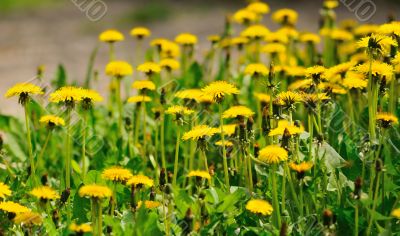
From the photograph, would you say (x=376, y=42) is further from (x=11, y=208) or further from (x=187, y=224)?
(x=11, y=208)

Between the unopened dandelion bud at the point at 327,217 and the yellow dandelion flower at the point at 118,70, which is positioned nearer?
the unopened dandelion bud at the point at 327,217

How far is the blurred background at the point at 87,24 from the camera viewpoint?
637 cm

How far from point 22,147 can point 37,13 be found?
17.0ft

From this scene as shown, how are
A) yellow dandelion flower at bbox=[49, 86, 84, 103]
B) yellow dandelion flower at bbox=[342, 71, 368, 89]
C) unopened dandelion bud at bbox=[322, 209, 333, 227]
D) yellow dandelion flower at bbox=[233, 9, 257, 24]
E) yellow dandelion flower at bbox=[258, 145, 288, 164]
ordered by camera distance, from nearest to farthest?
unopened dandelion bud at bbox=[322, 209, 333, 227] < yellow dandelion flower at bbox=[258, 145, 288, 164] < yellow dandelion flower at bbox=[49, 86, 84, 103] < yellow dandelion flower at bbox=[342, 71, 368, 89] < yellow dandelion flower at bbox=[233, 9, 257, 24]

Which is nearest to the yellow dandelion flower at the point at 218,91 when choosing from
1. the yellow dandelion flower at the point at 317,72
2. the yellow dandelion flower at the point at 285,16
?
the yellow dandelion flower at the point at 317,72

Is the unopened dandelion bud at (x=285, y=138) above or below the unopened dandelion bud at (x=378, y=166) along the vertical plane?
above

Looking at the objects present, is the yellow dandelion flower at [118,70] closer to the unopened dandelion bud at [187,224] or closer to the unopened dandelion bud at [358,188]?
the unopened dandelion bud at [187,224]

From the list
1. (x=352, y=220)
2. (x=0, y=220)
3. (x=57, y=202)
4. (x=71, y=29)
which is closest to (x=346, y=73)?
(x=352, y=220)

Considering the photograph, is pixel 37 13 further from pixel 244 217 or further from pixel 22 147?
pixel 244 217

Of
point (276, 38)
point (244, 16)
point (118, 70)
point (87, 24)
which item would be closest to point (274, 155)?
point (118, 70)

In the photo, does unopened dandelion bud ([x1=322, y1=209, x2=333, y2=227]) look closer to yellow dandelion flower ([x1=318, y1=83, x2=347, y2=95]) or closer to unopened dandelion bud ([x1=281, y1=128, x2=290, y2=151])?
unopened dandelion bud ([x1=281, y1=128, x2=290, y2=151])

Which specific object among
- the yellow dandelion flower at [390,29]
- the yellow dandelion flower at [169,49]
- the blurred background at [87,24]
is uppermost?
the blurred background at [87,24]

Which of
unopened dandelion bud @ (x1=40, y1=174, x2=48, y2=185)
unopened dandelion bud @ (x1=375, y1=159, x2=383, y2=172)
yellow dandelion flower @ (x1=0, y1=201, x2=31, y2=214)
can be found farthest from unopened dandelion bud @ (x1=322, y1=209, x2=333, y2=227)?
unopened dandelion bud @ (x1=40, y1=174, x2=48, y2=185)

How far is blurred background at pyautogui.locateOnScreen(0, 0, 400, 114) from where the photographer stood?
20.9 feet
